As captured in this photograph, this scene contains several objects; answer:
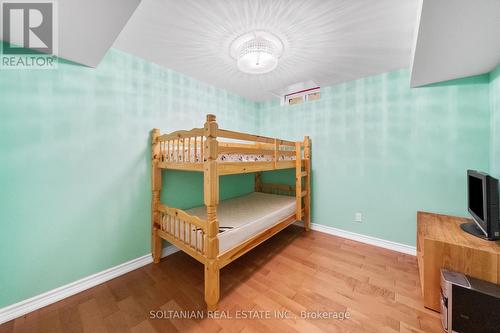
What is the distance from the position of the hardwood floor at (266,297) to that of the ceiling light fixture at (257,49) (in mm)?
2078

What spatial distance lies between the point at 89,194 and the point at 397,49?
3.29 meters

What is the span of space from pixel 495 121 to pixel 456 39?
1017 millimetres

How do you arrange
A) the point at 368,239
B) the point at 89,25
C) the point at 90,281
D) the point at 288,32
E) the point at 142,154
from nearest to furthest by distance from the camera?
the point at 89,25 < the point at 288,32 < the point at 90,281 < the point at 142,154 < the point at 368,239

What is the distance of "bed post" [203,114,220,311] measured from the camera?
1395mm

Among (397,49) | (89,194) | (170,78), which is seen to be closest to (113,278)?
(89,194)

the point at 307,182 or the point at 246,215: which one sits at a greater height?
the point at 307,182

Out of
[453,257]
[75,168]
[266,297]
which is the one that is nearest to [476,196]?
[453,257]

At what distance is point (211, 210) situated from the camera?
142cm

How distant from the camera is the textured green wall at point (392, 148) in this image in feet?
6.20

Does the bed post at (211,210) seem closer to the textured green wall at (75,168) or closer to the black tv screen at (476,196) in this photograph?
the textured green wall at (75,168)

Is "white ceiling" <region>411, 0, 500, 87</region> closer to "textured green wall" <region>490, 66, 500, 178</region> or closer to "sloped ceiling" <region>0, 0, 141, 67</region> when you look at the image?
"textured green wall" <region>490, 66, 500, 178</region>

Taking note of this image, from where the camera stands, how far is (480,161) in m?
1.82

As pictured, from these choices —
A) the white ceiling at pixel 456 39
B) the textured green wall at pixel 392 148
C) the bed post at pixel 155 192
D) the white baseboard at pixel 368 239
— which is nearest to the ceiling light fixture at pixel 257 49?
the white ceiling at pixel 456 39

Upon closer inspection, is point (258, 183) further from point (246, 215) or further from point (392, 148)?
point (392, 148)
